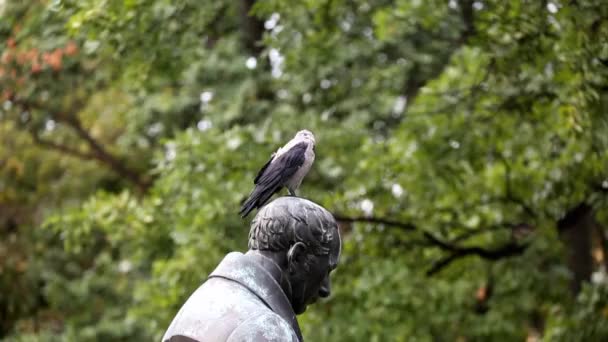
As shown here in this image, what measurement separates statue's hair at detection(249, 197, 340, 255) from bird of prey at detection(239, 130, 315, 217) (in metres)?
0.30

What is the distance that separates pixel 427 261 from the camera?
1098 centimetres

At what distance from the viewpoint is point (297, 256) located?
3.95 metres

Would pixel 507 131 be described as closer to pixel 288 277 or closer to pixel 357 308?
pixel 357 308

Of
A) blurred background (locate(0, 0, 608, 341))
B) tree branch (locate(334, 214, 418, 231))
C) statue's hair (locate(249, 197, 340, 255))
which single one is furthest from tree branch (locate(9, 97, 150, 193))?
statue's hair (locate(249, 197, 340, 255))

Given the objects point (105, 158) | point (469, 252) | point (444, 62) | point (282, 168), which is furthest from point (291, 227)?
point (105, 158)

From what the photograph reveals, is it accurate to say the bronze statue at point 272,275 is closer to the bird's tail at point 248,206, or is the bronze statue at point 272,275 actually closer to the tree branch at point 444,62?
the bird's tail at point 248,206

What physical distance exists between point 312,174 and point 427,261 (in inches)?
78.7

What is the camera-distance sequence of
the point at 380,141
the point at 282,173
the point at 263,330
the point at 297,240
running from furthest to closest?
the point at 380,141 < the point at 282,173 < the point at 297,240 < the point at 263,330

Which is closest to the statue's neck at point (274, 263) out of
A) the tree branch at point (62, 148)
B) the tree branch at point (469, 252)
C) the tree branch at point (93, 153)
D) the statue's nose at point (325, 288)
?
the statue's nose at point (325, 288)

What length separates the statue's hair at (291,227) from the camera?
3934mm

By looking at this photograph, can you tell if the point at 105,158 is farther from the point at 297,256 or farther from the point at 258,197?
the point at 297,256

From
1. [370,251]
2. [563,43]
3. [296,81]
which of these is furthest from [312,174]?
[563,43]

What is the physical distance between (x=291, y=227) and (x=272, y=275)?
7.3 inches

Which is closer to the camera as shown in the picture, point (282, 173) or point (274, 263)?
point (274, 263)
